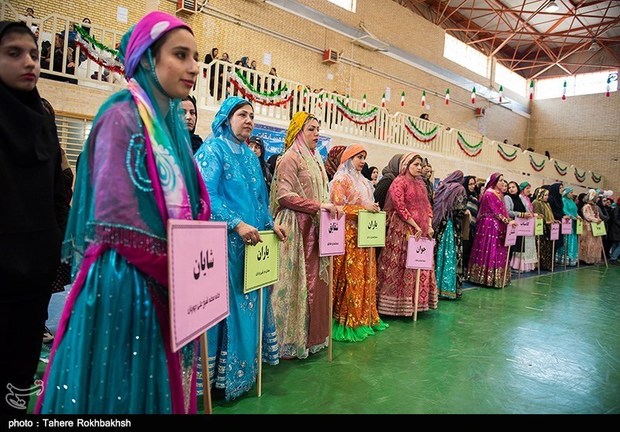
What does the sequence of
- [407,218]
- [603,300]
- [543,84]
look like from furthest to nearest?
1. [543,84]
2. [603,300]
3. [407,218]

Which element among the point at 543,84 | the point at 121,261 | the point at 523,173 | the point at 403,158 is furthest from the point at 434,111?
the point at 121,261

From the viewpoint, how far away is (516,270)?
6871mm

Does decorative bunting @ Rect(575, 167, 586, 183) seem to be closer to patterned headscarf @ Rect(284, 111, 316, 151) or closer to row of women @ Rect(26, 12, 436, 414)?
patterned headscarf @ Rect(284, 111, 316, 151)

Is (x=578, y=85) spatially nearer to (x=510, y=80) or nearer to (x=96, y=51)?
(x=510, y=80)

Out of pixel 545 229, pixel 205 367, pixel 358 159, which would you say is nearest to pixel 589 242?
pixel 545 229

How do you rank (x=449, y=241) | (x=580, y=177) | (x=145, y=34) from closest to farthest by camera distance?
(x=145, y=34)
(x=449, y=241)
(x=580, y=177)

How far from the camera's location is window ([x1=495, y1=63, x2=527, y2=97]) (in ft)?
58.9

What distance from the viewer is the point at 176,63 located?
117cm

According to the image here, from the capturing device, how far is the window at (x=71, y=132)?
5547 mm

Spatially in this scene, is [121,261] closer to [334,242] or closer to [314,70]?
[334,242]

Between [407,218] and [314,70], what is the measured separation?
9.17 meters

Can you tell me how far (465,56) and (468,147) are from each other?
6047 mm

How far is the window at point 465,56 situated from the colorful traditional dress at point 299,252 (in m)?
14.9

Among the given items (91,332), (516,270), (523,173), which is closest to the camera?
(91,332)
